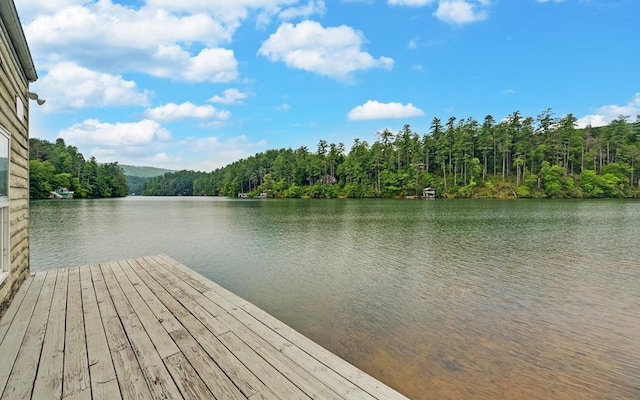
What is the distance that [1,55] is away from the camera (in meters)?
3.06

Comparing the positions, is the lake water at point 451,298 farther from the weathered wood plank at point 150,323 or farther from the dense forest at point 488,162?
the dense forest at point 488,162

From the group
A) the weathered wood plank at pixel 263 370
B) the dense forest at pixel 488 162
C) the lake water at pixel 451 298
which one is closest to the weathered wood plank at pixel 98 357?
the weathered wood plank at pixel 263 370

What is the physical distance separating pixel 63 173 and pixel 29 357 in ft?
238

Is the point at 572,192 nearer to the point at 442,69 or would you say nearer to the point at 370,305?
the point at 442,69

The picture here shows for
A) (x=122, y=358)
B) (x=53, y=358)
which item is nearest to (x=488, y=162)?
(x=122, y=358)

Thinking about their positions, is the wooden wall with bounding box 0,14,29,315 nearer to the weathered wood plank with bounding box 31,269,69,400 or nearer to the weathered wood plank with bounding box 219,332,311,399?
the weathered wood plank with bounding box 31,269,69,400

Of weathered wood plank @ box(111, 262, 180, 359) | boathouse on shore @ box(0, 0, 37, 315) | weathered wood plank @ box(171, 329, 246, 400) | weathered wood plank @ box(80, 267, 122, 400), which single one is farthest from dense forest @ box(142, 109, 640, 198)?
weathered wood plank @ box(171, 329, 246, 400)

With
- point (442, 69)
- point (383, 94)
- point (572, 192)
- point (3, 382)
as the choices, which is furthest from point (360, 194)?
point (3, 382)

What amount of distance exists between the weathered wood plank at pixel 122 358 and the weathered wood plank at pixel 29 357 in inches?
18.0

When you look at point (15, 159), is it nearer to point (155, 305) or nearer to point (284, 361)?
point (155, 305)

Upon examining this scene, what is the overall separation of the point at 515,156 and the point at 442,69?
76.3ft

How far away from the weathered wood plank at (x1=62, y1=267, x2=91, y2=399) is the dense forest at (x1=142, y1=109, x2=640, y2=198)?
180ft

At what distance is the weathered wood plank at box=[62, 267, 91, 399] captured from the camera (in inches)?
73.0

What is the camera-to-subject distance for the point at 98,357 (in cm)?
228
